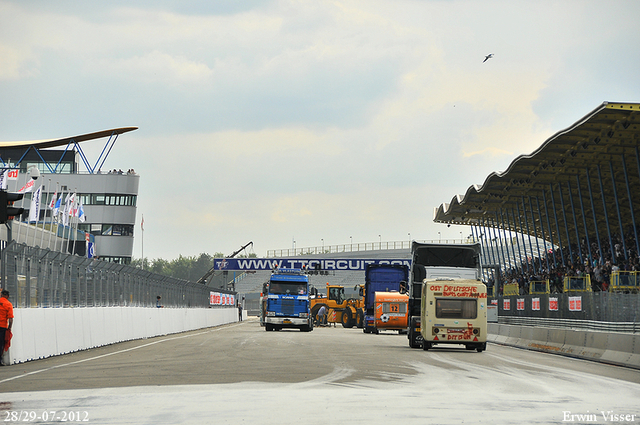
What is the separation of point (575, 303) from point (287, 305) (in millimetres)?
19997

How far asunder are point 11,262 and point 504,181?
40076 mm

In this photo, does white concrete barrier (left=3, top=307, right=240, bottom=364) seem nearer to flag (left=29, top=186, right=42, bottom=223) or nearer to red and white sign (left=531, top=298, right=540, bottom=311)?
red and white sign (left=531, top=298, right=540, bottom=311)

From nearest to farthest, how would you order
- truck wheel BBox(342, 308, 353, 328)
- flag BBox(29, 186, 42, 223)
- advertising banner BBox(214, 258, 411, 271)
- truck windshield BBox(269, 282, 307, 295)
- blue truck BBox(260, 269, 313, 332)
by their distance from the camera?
blue truck BBox(260, 269, 313, 332), truck windshield BBox(269, 282, 307, 295), truck wheel BBox(342, 308, 353, 328), flag BBox(29, 186, 42, 223), advertising banner BBox(214, 258, 411, 271)

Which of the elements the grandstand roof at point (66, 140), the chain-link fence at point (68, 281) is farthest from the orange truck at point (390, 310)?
the grandstand roof at point (66, 140)

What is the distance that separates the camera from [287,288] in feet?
148

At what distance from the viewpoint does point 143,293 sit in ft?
120

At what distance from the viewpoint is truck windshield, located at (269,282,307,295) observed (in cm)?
4498

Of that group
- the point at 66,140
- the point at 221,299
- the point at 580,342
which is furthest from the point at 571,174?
the point at 66,140

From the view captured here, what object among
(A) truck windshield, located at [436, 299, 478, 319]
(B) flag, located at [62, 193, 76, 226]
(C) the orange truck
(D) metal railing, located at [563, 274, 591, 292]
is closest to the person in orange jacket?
(A) truck windshield, located at [436, 299, 478, 319]

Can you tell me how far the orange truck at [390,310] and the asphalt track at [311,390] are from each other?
845 inches

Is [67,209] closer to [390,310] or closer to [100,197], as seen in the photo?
[100,197]

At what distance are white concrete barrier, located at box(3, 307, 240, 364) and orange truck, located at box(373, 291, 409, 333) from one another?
10.4 m

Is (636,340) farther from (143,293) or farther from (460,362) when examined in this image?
(143,293)

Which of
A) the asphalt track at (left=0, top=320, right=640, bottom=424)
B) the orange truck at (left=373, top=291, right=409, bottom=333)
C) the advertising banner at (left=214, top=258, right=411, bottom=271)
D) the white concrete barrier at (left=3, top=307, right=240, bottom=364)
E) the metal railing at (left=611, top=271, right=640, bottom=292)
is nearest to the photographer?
the asphalt track at (left=0, top=320, right=640, bottom=424)
